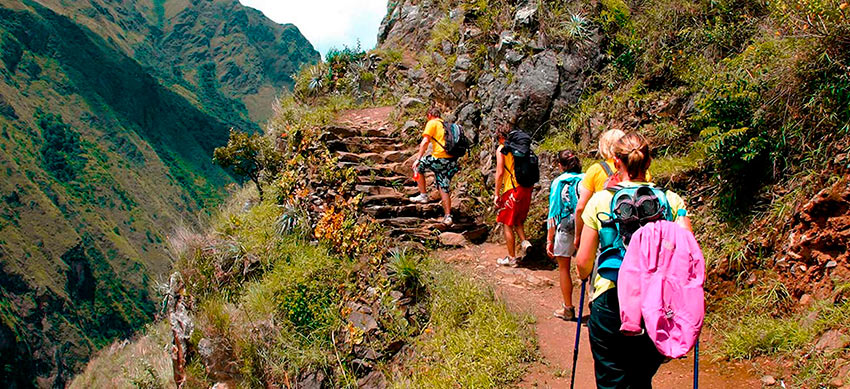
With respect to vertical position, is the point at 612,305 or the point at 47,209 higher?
the point at 612,305

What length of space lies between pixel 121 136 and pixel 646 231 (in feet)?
436

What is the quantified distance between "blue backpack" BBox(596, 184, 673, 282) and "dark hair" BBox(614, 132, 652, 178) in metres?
0.12

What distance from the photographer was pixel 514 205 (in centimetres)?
639

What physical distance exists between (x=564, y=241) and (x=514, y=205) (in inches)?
54.4

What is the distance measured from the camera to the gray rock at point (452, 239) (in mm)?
7781

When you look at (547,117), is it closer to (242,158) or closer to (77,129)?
(242,158)

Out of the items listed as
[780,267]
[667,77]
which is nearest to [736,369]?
[780,267]

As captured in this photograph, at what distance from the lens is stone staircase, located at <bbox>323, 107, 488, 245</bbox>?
7867mm

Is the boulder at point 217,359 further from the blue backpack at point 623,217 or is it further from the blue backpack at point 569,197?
the blue backpack at point 623,217

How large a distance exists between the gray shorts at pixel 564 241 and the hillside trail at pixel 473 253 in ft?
2.72

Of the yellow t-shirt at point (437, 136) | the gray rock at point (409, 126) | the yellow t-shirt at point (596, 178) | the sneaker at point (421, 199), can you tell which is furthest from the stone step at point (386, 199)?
the yellow t-shirt at point (596, 178)

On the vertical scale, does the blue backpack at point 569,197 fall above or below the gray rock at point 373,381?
above

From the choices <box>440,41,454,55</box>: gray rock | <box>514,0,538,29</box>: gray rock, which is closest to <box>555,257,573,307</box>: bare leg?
<box>514,0,538,29</box>: gray rock

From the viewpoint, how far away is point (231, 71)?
18888 centimetres
